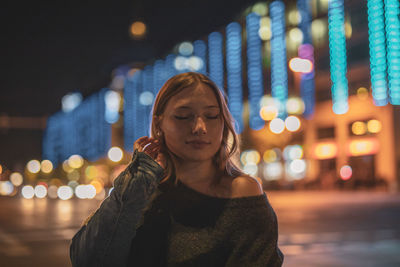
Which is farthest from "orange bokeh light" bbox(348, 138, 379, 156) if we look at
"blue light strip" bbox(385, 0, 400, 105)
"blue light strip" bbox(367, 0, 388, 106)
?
"blue light strip" bbox(385, 0, 400, 105)

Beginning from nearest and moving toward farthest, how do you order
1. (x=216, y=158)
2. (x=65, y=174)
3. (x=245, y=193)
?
1. (x=245, y=193)
2. (x=216, y=158)
3. (x=65, y=174)

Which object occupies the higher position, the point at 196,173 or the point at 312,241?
the point at 196,173

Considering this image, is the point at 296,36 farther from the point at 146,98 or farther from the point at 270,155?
the point at 146,98

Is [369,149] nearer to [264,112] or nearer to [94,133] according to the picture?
[264,112]

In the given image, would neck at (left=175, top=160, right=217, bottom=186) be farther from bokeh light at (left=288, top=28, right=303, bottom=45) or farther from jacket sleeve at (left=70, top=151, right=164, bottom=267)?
bokeh light at (left=288, top=28, right=303, bottom=45)

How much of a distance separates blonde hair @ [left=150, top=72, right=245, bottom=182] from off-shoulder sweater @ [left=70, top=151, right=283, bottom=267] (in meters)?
0.15

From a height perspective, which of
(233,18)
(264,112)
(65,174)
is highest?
(233,18)

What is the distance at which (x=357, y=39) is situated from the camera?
144 ft

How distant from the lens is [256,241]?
59.3 inches

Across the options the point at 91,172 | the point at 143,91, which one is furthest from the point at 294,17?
the point at 91,172

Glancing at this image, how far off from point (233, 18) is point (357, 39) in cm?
1663

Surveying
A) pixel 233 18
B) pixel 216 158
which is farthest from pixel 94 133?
pixel 216 158

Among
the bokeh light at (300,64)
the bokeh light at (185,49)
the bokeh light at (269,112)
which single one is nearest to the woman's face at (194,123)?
the bokeh light at (300,64)

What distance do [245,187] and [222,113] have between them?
1.00 feet
